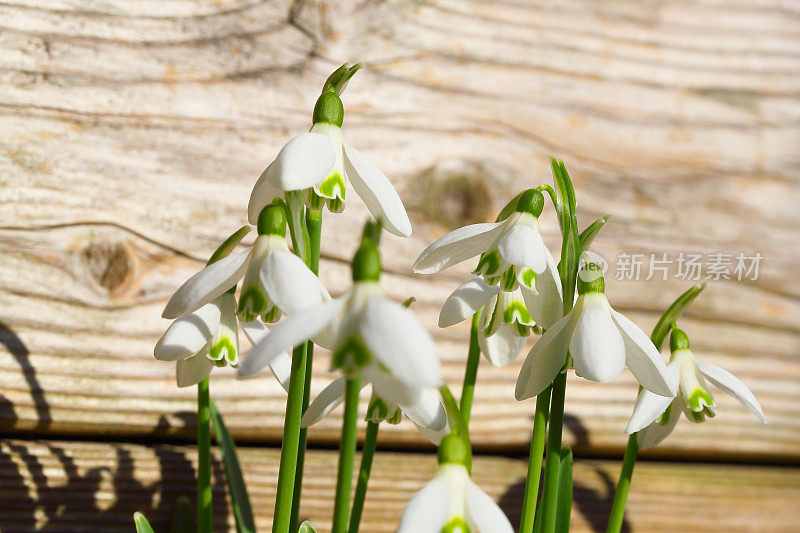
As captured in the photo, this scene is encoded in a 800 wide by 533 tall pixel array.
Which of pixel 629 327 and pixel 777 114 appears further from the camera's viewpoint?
pixel 777 114

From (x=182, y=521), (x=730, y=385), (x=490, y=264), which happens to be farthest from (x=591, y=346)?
(x=182, y=521)

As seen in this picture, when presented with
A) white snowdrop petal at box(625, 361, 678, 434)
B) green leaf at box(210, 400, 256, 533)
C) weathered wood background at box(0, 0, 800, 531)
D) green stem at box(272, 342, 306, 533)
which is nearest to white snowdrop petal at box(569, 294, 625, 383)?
white snowdrop petal at box(625, 361, 678, 434)

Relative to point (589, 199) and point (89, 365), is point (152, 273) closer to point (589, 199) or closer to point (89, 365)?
point (89, 365)

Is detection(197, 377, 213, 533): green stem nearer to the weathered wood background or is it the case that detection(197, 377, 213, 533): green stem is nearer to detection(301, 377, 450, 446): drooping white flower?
detection(301, 377, 450, 446): drooping white flower

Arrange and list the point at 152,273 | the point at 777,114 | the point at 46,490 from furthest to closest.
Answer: the point at 777,114 → the point at 152,273 → the point at 46,490

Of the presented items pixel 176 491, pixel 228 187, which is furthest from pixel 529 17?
pixel 176 491

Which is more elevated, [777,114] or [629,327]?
[777,114]
